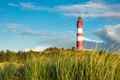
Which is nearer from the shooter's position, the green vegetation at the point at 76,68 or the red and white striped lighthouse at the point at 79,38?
the green vegetation at the point at 76,68

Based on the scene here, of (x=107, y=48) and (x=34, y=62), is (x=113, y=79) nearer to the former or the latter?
(x=107, y=48)

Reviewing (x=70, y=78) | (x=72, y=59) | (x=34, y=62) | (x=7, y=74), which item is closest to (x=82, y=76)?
(x=70, y=78)

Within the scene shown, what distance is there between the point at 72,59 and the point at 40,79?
107 centimetres

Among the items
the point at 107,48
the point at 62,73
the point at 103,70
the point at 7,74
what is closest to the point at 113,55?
the point at 107,48

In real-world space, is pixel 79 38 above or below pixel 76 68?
below

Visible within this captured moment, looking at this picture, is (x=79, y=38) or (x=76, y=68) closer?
(x=76, y=68)

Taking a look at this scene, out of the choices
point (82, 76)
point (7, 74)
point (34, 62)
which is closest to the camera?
point (82, 76)

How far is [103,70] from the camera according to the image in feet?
32.7

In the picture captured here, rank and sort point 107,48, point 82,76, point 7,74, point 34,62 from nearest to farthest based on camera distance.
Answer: point 82,76 → point 107,48 → point 34,62 → point 7,74

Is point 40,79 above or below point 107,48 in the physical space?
below

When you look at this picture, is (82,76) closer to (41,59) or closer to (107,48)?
(107,48)

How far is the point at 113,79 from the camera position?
10008mm

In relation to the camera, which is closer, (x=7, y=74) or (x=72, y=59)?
(x=72, y=59)

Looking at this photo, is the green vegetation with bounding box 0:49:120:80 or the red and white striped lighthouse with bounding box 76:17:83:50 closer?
the green vegetation with bounding box 0:49:120:80
